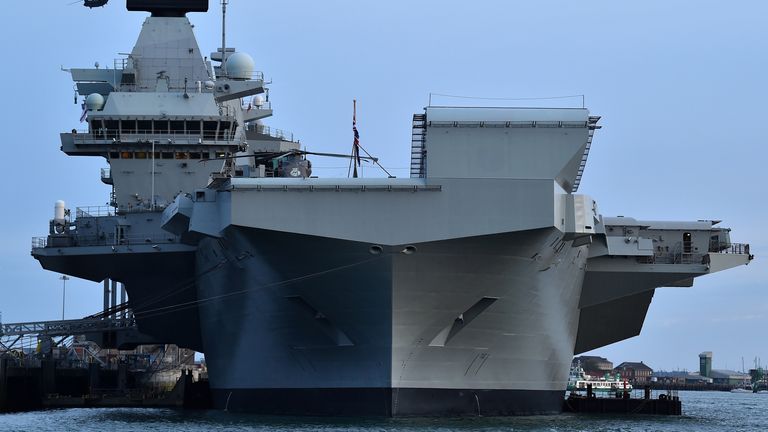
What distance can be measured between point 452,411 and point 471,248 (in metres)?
4.04

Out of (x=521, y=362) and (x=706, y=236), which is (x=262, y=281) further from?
(x=706, y=236)

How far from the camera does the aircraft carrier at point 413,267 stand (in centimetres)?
2559

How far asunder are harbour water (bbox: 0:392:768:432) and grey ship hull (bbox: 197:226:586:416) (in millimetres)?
531

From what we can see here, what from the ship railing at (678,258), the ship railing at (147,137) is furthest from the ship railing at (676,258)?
the ship railing at (147,137)

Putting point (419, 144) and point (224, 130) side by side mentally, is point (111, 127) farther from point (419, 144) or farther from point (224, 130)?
point (419, 144)

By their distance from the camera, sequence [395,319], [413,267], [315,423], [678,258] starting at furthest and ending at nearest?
[678,258], [315,423], [395,319], [413,267]

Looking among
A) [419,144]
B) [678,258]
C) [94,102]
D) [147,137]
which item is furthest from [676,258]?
[94,102]

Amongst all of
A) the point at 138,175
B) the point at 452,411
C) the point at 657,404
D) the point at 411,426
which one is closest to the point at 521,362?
the point at 452,411

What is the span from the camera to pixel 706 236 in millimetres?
32844

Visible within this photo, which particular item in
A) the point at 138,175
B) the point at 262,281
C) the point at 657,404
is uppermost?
the point at 138,175

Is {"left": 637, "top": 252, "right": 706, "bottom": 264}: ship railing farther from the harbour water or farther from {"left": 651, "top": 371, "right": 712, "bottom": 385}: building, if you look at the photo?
{"left": 651, "top": 371, "right": 712, "bottom": 385}: building

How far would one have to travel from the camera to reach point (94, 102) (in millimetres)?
38312

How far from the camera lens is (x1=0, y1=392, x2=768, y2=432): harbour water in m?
26.2

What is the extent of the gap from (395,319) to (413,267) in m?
1.26
